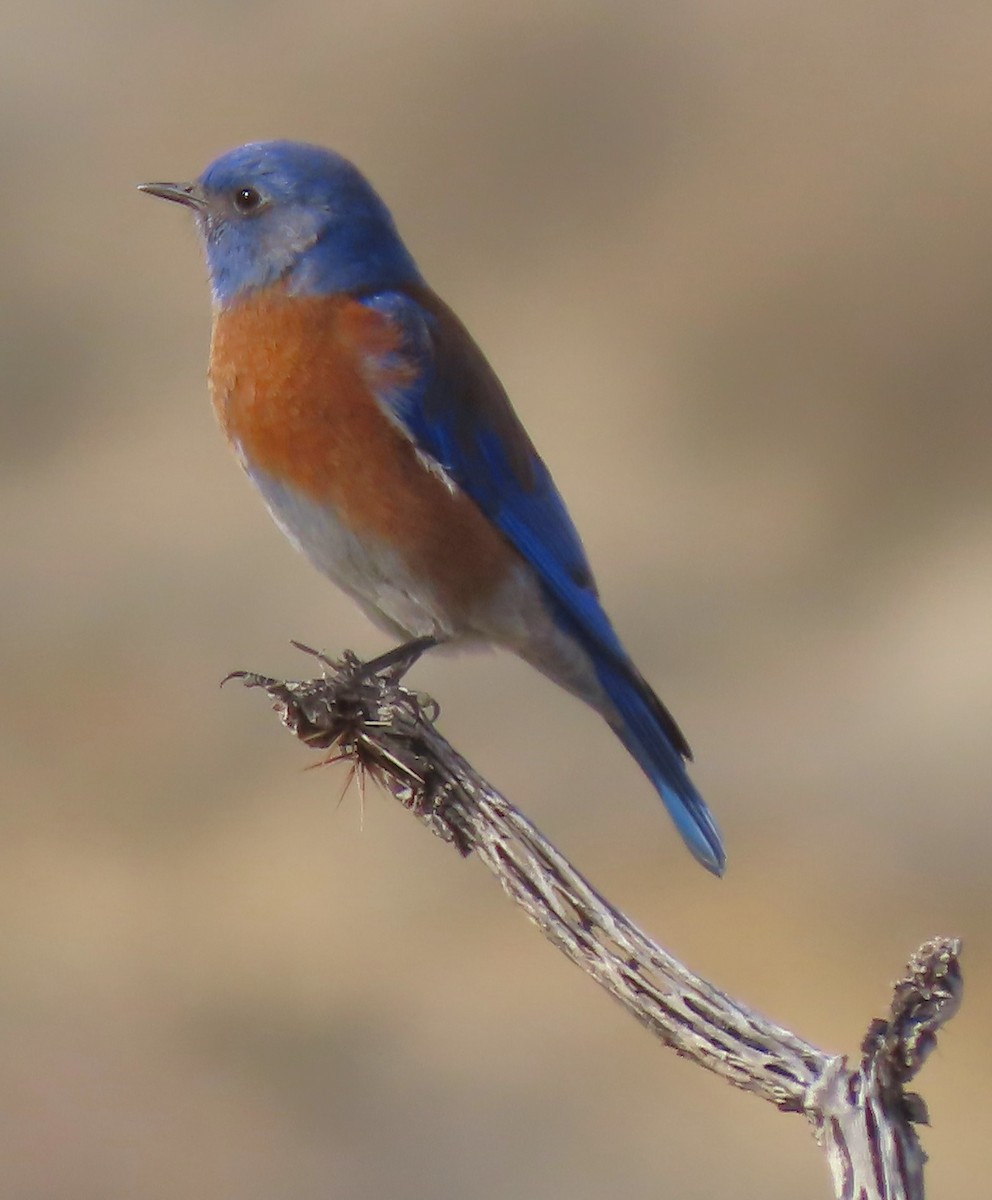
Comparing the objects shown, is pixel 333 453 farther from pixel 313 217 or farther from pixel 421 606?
pixel 313 217

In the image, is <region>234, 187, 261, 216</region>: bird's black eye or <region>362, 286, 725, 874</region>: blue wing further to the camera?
<region>234, 187, 261, 216</region>: bird's black eye

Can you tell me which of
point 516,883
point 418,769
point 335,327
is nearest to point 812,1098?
point 516,883

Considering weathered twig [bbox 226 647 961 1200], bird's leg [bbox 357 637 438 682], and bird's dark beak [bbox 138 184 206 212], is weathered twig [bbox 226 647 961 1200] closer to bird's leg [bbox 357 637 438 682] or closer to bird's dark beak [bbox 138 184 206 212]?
bird's leg [bbox 357 637 438 682]

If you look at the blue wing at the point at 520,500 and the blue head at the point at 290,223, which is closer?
the blue wing at the point at 520,500

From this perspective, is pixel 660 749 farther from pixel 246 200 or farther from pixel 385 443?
pixel 246 200

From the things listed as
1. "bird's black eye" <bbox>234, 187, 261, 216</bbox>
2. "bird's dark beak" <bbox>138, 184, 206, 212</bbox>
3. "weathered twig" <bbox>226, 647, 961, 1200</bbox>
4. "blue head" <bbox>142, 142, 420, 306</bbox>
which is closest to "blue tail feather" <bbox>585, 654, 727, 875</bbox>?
"weathered twig" <bbox>226, 647, 961, 1200</bbox>

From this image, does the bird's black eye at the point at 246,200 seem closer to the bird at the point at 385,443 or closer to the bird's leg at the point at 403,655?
the bird at the point at 385,443

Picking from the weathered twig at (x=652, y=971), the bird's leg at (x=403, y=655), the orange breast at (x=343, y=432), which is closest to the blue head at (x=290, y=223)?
the orange breast at (x=343, y=432)

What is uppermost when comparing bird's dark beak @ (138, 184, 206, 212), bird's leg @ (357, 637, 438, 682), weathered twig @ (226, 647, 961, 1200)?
bird's dark beak @ (138, 184, 206, 212)
